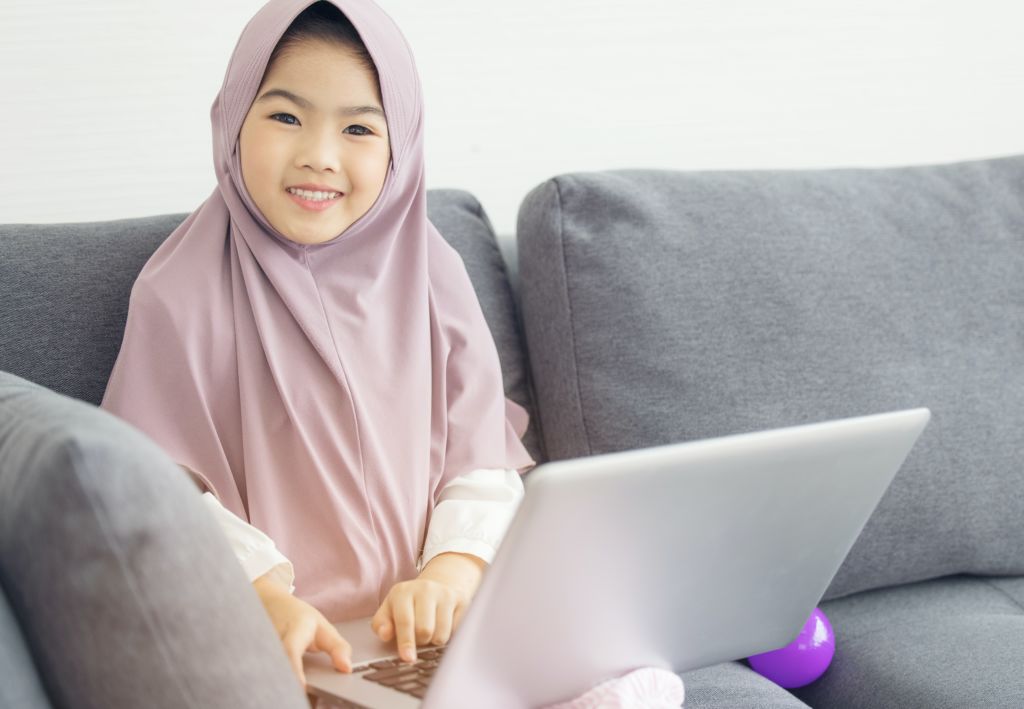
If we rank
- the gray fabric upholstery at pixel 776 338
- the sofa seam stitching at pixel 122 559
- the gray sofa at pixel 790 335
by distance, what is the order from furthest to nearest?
the gray fabric upholstery at pixel 776 338 → the gray sofa at pixel 790 335 → the sofa seam stitching at pixel 122 559

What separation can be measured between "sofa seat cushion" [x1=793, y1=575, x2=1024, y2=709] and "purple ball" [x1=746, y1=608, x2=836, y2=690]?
2 centimetres

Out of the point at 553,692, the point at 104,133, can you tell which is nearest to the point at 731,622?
the point at 553,692

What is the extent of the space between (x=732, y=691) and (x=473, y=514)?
0.35 meters

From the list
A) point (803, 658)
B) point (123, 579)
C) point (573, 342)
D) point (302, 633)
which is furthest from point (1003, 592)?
point (123, 579)

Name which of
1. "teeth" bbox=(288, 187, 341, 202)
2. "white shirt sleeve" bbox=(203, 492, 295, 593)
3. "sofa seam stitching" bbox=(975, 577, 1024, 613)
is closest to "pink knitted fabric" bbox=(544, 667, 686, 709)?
Result: "white shirt sleeve" bbox=(203, 492, 295, 593)

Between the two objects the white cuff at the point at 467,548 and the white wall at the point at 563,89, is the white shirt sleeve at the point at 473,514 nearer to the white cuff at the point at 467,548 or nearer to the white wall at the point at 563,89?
the white cuff at the point at 467,548

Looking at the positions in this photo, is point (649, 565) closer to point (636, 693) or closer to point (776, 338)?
point (636, 693)

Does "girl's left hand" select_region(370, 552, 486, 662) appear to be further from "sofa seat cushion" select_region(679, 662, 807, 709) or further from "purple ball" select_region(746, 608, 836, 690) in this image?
"purple ball" select_region(746, 608, 836, 690)

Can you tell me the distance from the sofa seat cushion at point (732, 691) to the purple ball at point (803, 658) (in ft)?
0.16

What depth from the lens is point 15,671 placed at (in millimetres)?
675

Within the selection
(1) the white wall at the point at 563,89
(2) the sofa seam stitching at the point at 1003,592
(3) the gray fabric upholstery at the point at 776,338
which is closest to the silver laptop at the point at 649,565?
(3) the gray fabric upholstery at the point at 776,338

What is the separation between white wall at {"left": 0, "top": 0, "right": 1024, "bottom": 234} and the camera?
59.2 inches

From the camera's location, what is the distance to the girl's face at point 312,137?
1.17m

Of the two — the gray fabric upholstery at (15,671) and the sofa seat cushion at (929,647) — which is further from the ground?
the gray fabric upholstery at (15,671)
